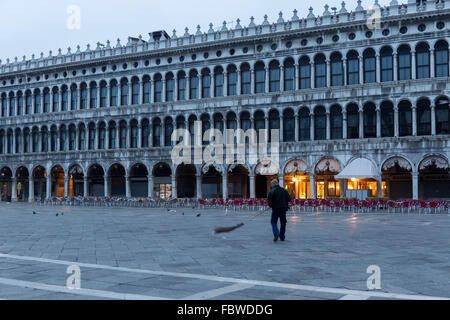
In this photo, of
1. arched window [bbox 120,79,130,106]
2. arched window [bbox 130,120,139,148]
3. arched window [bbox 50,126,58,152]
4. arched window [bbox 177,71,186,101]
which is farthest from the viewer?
arched window [bbox 50,126,58,152]

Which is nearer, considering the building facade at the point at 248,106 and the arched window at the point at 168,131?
the building facade at the point at 248,106

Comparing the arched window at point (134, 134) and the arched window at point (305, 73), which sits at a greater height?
the arched window at point (305, 73)

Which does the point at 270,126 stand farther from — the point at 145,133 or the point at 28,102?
the point at 28,102

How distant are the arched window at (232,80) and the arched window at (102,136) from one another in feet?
46.6

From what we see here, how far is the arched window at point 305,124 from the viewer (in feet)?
131

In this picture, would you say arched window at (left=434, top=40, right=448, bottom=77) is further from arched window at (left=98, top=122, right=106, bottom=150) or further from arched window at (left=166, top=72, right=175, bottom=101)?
arched window at (left=98, top=122, right=106, bottom=150)

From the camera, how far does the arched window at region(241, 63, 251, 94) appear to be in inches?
1682

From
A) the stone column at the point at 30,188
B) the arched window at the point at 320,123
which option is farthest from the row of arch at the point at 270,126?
the stone column at the point at 30,188

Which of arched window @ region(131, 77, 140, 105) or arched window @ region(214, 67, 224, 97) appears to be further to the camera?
arched window @ region(131, 77, 140, 105)

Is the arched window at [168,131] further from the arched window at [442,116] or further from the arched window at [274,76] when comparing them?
the arched window at [442,116]

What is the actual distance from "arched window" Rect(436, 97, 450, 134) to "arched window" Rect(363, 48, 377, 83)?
210 inches

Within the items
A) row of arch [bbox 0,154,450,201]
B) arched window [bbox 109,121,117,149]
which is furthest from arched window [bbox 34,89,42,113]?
arched window [bbox 109,121,117,149]

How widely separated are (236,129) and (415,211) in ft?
58.2

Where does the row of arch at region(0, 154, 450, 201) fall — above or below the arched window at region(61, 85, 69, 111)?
below
